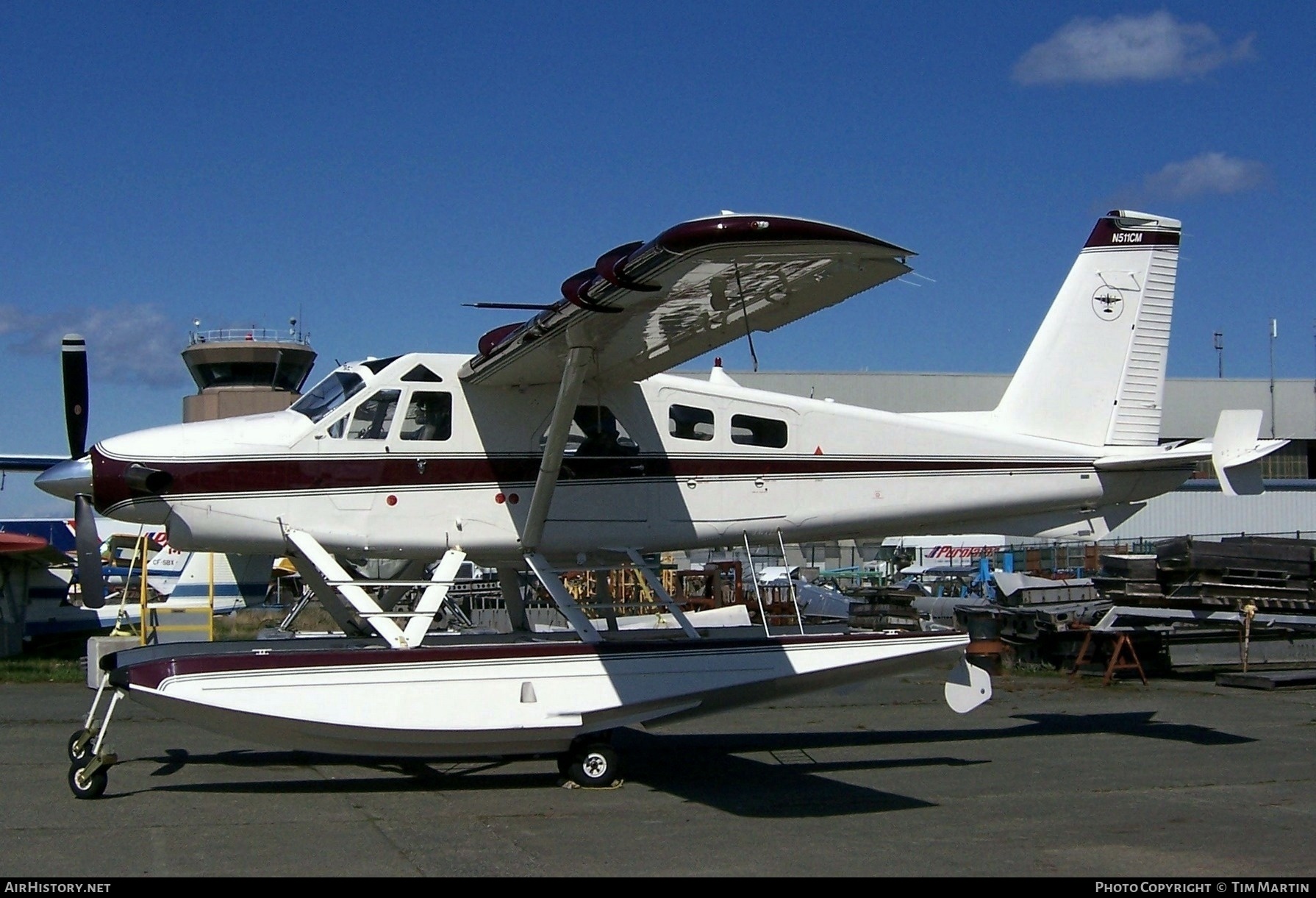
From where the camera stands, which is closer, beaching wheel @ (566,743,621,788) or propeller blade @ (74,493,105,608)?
beaching wheel @ (566,743,621,788)

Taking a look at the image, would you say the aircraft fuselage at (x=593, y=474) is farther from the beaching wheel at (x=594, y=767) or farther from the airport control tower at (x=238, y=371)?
the airport control tower at (x=238, y=371)

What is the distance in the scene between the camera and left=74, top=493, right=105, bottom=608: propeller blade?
9.82 m

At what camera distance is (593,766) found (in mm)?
9102

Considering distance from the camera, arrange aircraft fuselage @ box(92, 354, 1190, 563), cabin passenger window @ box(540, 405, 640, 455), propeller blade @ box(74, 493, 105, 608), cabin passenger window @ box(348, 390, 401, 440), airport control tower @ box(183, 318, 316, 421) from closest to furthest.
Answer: aircraft fuselage @ box(92, 354, 1190, 563)
propeller blade @ box(74, 493, 105, 608)
cabin passenger window @ box(348, 390, 401, 440)
cabin passenger window @ box(540, 405, 640, 455)
airport control tower @ box(183, 318, 316, 421)

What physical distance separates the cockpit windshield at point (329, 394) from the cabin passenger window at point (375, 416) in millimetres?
156

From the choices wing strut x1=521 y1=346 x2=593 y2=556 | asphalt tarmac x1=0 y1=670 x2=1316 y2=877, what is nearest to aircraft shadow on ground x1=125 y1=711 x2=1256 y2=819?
asphalt tarmac x1=0 y1=670 x2=1316 y2=877

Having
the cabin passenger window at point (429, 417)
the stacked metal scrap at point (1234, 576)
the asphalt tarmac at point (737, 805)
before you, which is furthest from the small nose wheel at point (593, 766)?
the stacked metal scrap at point (1234, 576)

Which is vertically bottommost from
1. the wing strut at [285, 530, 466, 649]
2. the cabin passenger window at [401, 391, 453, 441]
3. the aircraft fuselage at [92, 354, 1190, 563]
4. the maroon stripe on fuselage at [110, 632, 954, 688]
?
the maroon stripe on fuselage at [110, 632, 954, 688]

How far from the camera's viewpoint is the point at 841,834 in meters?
7.41

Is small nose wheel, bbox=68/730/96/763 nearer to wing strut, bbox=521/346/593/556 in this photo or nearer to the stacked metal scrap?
wing strut, bbox=521/346/593/556

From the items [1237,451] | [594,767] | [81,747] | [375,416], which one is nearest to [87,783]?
[81,747]

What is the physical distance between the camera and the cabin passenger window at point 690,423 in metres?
10.7

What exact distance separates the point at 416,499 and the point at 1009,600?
37.8 ft

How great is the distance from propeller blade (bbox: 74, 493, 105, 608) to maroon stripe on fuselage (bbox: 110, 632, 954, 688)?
4.33 ft
